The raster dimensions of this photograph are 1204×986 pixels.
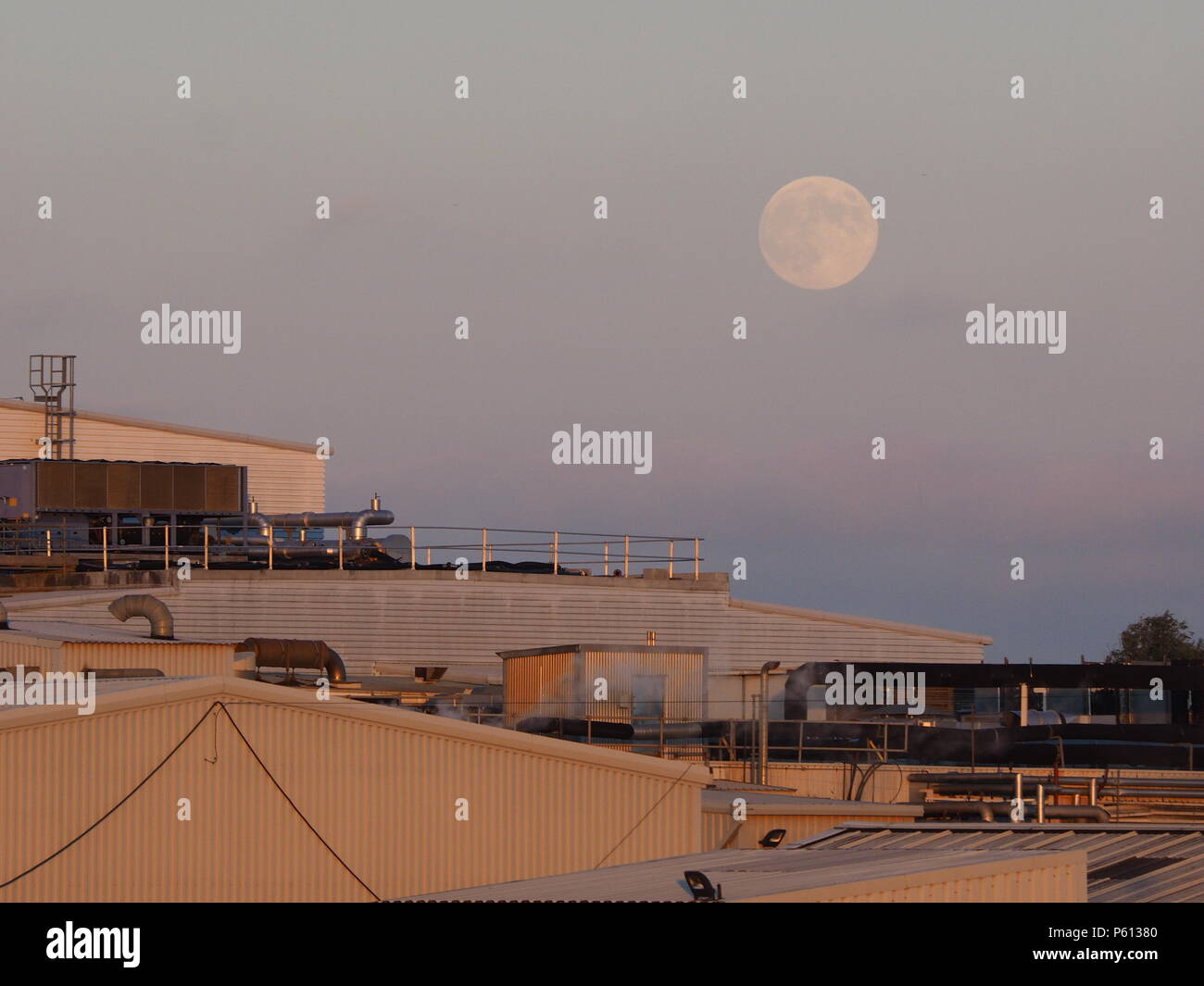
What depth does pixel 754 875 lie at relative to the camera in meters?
16.4

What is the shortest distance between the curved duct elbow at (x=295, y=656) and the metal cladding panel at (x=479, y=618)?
6.11 metres

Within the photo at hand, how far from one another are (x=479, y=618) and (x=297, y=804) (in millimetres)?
23876

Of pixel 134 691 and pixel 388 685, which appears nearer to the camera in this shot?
pixel 134 691

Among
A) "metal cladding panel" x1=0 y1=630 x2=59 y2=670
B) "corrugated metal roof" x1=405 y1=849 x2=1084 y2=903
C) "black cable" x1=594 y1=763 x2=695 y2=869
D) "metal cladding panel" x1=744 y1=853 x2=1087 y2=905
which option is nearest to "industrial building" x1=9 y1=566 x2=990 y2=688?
"metal cladding panel" x1=0 y1=630 x2=59 y2=670

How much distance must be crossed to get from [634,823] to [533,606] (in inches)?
918

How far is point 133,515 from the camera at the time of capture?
55.9 metres

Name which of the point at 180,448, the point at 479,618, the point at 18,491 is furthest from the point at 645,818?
the point at 180,448

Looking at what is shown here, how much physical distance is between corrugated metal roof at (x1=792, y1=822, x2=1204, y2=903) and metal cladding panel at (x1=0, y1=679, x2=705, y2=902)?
5.05 meters

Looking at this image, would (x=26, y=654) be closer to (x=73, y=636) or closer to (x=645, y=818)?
(x=73, y=636)

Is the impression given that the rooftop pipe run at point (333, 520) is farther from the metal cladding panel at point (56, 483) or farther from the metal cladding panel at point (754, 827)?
the metal cladding panel at point (754, 827)

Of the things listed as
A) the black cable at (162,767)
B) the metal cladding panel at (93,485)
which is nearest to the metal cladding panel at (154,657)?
the black cable at (162,767)

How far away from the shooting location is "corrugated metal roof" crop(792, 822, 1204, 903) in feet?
54.7
